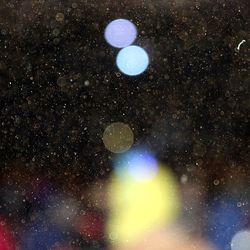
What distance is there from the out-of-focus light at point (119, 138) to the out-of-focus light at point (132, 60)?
50 centimetres

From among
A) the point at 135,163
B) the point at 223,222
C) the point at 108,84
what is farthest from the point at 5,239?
the point at 223,222

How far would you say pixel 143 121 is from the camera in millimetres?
3414

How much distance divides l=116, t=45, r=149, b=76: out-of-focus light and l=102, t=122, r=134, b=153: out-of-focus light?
0.50 metres

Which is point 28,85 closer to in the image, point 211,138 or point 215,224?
point 211,138

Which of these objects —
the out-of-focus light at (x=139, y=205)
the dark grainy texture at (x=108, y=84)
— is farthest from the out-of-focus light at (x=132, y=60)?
the out-of-focus light at (x=139, y=205)

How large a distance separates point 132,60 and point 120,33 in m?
0.27

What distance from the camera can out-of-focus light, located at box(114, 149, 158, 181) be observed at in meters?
3.38

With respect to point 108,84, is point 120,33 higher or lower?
higher

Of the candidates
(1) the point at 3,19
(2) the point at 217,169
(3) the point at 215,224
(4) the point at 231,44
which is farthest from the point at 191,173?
(1) the point at 3,19

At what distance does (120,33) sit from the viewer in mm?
3453

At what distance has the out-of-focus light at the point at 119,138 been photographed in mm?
3393

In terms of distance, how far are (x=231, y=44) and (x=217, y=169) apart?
115 centimetres

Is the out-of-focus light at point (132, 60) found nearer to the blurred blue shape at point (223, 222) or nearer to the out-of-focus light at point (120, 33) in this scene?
the out-of-focus light at point (120, 33)

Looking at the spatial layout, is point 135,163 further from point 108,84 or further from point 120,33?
point 120,33
